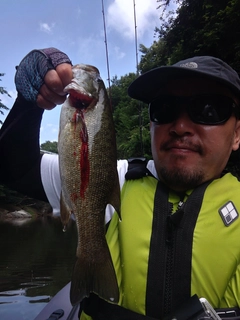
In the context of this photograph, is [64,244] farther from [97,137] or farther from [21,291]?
[97,137]

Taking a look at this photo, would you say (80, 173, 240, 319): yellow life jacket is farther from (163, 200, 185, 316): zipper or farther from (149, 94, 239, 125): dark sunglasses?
(149, 94, 239, 125): dark sunglasses

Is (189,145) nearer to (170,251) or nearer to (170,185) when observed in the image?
(170,185)

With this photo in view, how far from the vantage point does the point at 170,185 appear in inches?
82.9

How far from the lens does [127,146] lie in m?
22.0

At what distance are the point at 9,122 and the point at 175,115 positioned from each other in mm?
1056

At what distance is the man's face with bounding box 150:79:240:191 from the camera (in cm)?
199

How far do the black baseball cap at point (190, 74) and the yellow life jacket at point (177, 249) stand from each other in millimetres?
671

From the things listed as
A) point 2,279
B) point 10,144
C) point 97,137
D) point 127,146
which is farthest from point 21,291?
Answer: point 127,146

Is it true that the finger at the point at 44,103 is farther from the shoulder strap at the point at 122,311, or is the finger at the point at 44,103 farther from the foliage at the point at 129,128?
the foliage at the point at 129,128

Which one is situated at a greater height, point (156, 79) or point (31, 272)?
point (156, 79)

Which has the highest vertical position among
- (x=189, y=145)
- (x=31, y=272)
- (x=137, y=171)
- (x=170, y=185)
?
Answer: (x=189, y=145)

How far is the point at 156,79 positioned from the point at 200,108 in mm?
366

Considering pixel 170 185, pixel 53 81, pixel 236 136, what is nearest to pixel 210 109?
pixel 236 136

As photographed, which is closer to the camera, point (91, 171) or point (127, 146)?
point (91, 171)
